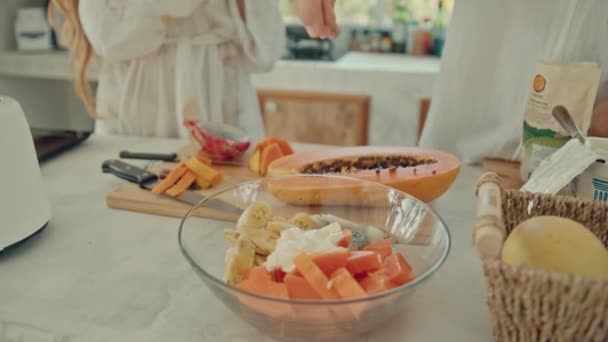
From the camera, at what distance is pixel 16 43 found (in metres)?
2.16

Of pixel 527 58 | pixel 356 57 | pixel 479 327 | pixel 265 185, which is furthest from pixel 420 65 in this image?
pixel 479 327

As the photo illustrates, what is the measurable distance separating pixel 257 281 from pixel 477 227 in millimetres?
223

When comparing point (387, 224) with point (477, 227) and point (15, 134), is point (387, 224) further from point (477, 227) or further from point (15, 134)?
point (15, 134)

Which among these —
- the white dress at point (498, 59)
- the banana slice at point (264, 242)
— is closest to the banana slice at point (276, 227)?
the banana slice at point (264, 242)

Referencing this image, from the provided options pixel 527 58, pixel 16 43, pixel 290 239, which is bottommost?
pixel 16 43


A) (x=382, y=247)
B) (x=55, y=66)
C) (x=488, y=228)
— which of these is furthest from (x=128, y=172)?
(x=55, y=66)

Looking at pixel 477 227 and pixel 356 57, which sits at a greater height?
pixel 477 227

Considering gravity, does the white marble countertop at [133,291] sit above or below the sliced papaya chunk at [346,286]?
below

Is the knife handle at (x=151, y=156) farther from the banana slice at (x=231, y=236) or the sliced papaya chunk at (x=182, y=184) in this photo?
the banana slice at (x=231, y=236)

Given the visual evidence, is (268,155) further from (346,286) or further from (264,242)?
(346,286)

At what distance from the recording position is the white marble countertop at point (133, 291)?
1.83 ft

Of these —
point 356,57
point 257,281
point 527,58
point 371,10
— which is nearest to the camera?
point 257,281

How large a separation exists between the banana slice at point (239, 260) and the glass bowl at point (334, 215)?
0.02m

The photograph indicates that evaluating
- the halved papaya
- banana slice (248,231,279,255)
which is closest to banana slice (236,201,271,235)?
banana slice (248,231,279,255)
